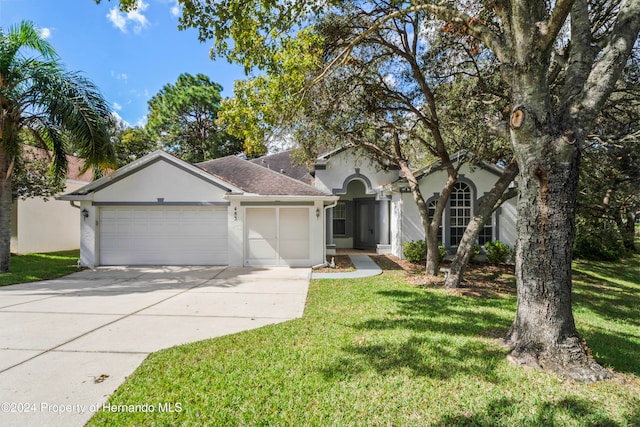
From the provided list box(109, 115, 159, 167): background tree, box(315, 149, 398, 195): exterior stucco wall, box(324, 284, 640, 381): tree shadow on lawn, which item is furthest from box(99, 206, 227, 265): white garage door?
box(109, 115, 159, 167): background tree

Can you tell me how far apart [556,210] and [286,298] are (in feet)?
19.1

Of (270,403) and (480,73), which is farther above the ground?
(480,73)

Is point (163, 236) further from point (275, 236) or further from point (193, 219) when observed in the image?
point (275, 236)

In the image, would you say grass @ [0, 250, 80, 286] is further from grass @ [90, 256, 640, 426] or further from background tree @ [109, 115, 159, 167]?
background tree @ [109, 115, 159, 167]

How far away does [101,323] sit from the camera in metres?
5.90

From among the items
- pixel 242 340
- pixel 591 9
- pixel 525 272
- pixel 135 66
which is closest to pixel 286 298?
pixel 242 340

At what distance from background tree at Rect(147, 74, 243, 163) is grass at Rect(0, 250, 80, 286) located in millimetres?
16866

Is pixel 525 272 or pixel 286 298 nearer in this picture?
pixel 525 272

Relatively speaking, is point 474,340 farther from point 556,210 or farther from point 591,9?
point 591,9

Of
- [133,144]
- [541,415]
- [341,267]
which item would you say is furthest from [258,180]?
[133,144]

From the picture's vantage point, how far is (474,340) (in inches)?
202

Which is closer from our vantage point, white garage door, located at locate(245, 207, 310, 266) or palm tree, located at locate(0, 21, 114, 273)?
palm tree, located at locate(0, 21, 114, 273)

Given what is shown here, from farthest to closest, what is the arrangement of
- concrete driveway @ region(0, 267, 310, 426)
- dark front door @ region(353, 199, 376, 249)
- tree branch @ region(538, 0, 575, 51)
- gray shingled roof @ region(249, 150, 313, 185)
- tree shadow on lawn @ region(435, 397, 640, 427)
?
gray shingled roof @ region(249, 150, 313, 185) < dark front door @ region(353, 199, 376, 249) < tree branch @ region(538, 0, 575, 51) < concrete driveway @ region(0, 267, 310, 426) < tree shadow on lawn @ region(435, 397, 640, 427)

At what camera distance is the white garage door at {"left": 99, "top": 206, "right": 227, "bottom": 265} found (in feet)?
40.9
